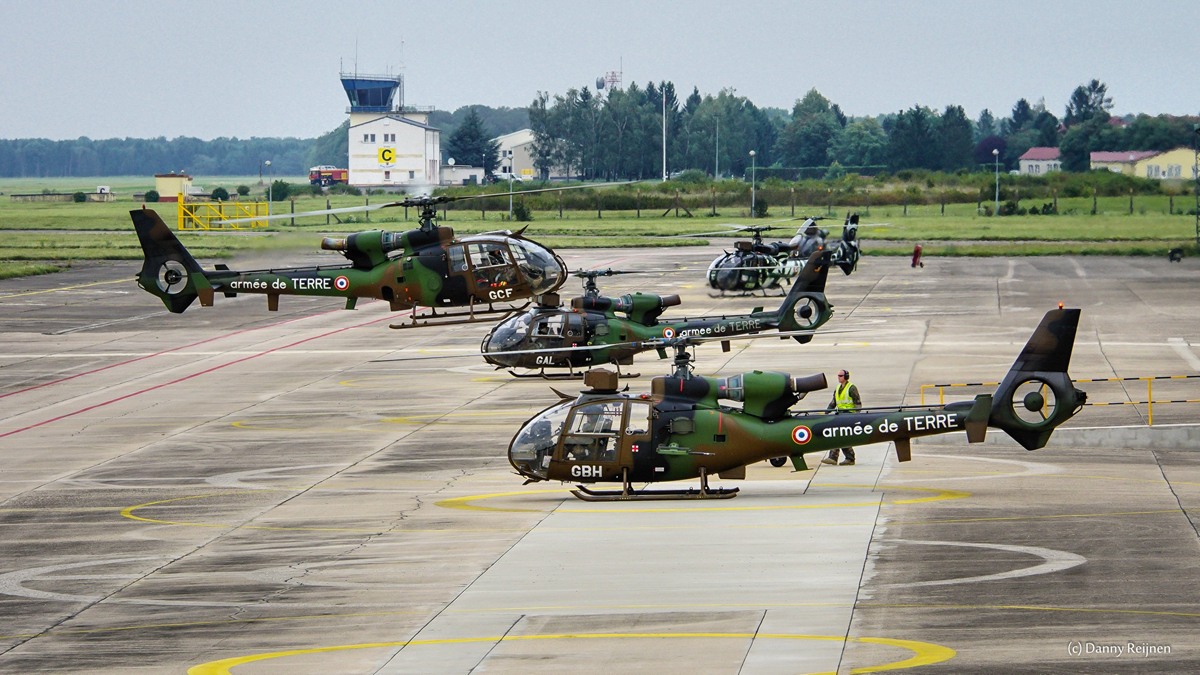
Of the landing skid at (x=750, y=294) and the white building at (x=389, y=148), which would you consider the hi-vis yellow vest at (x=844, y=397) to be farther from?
the white building at (x=389, y=148)

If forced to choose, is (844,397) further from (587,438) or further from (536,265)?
(536,265)

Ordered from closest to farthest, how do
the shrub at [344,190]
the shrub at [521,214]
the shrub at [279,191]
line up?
the shrub at [521,214], the shrub at [279,191], the shrub at [344,190]

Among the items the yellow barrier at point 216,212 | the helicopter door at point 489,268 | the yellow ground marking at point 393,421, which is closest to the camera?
the yellow ground marking at point 393,421

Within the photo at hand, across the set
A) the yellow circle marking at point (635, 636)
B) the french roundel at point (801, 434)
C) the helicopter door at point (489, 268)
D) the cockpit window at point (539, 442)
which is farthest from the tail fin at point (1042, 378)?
the helicopter door at point (489, 268)

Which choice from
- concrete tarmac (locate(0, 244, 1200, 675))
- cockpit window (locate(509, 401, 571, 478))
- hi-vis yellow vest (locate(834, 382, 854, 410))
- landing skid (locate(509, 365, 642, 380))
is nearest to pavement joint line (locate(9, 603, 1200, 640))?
concrete tarmac (locate(0, 244, 1200, 675))

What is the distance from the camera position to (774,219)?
122 metres

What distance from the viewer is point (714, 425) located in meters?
24.9

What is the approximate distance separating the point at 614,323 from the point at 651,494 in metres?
14.4

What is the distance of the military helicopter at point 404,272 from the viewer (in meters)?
35.6

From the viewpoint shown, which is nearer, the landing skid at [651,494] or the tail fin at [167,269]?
the landing skid at [651,494]

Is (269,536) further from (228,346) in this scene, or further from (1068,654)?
(228,346)

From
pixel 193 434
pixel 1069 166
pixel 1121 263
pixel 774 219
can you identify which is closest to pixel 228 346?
pixel 193 434

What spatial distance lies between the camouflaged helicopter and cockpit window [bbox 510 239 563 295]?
185 cm

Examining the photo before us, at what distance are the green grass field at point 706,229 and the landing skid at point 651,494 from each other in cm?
4905
